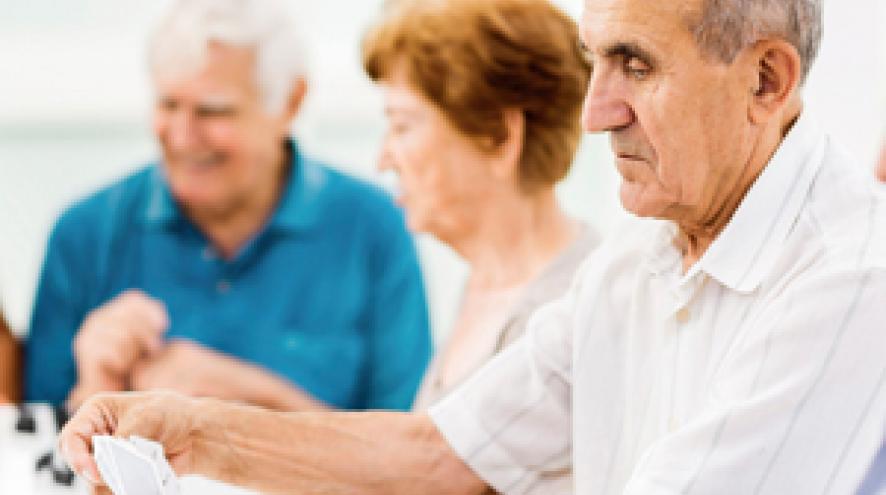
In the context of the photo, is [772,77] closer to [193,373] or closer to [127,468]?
[127,468]

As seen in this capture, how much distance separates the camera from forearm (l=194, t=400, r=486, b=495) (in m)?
1.65

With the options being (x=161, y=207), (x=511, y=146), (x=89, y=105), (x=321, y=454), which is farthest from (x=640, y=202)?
(x=89, y=105)

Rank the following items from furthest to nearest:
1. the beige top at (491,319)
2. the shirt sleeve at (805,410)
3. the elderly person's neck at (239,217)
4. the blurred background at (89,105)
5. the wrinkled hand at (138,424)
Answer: the blurred background at (89,105) < the elderly person's neck at (239,217) < the beige top at (491,319) < the wrinkled hand at (138,424) < the shirt sleeve at (805,410)

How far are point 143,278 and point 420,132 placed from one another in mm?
1125

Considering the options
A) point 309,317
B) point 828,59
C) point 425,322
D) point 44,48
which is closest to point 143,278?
point 309,317

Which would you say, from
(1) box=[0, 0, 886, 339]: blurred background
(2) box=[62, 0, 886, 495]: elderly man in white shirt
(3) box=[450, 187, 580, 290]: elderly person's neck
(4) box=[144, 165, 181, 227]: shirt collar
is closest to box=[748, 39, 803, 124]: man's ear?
(2) box=[62, 0, 886, 495]: elderly man in white shirt

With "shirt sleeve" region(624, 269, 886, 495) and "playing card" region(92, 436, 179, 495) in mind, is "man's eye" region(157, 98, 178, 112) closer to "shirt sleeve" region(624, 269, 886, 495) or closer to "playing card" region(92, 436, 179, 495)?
"playing card" region(92, 436, 179, 495)

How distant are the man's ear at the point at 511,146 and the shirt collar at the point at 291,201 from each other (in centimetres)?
100

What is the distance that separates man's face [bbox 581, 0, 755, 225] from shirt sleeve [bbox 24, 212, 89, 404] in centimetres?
203

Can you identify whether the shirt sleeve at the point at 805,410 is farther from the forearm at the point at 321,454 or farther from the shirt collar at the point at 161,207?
the shirt collar at the point at 161,207

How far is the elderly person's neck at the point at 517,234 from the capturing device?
7.54ft

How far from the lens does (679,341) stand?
57.0 inches

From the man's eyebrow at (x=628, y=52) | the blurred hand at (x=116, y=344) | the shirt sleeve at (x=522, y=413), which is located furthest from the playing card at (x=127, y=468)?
the blurred hand at (x=116, y=344)

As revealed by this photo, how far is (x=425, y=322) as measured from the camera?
323 centimetres
